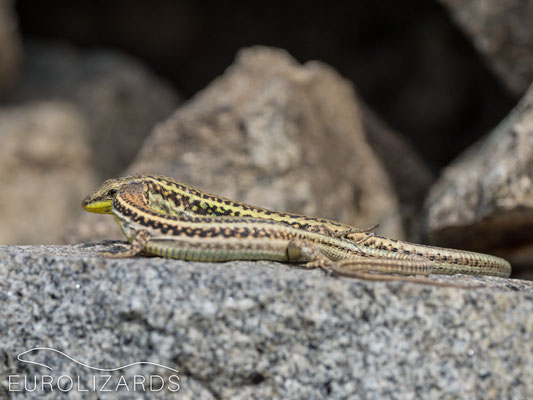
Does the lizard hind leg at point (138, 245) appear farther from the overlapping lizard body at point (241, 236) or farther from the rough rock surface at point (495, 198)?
the rough rock surface at point (495, 198)

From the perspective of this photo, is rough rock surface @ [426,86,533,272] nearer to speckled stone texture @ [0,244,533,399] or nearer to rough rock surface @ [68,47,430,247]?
rough rock surface @ [68,47,430,247]

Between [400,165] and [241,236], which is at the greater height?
[400,165]

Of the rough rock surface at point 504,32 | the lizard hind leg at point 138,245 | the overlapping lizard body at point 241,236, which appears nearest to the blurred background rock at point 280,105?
the rough rock surface at point 504,32

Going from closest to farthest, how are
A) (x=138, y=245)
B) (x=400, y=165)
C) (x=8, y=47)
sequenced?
(x=138, y=245) < (x=400, y=165) < (x=8, y=47)

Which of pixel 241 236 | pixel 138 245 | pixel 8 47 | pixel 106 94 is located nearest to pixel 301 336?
pixel 241 236

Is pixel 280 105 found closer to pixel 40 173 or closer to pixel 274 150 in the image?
pixel 274 150

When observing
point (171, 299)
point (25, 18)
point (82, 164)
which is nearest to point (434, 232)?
point (171, 299)

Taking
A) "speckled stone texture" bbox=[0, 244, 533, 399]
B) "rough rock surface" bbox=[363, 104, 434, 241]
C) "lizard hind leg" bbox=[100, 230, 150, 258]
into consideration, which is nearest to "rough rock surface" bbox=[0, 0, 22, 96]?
"rough rock surface" bbox=[363, 104, 434, 241]
